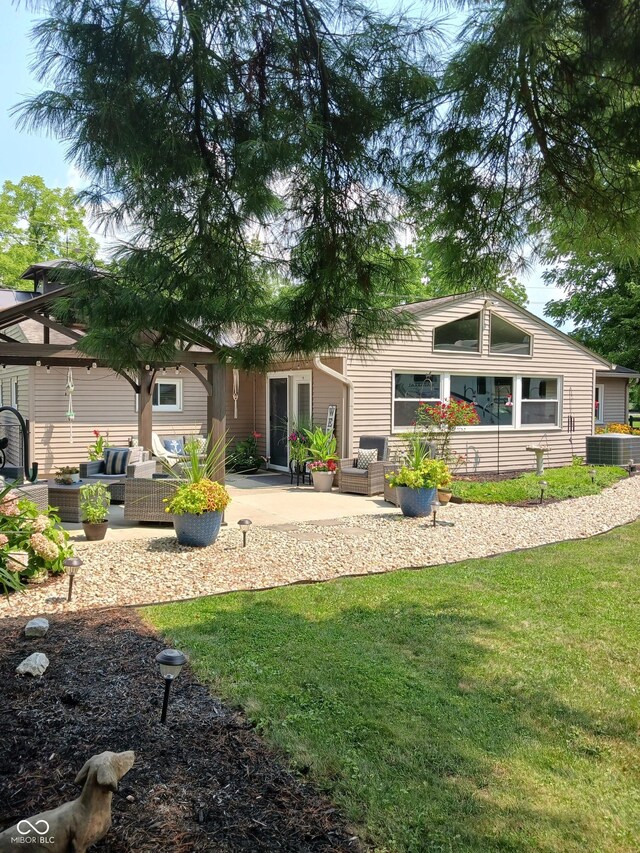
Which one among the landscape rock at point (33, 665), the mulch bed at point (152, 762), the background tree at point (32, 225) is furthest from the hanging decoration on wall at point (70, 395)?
the background tree at point (32, 225)

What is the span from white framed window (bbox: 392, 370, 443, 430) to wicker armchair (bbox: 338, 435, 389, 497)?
952 mm

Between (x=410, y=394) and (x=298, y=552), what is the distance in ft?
21.4

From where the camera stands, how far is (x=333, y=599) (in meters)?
5.12

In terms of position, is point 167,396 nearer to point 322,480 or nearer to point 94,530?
point 322,480

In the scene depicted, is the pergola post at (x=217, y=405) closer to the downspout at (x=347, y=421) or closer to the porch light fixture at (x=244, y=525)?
the porch light fixture at (x=244, y=525)

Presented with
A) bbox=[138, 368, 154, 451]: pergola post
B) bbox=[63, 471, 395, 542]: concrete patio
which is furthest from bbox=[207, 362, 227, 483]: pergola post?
bbox=[138, 368, 154, 451]: pergola post

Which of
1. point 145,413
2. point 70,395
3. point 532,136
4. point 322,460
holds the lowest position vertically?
point 322,460

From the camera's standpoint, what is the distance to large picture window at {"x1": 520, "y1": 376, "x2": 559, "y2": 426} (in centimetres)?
1430

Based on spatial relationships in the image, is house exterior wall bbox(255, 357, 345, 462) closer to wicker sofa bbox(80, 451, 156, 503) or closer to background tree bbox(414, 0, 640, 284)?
wicker sofa bbox(80, 451, 156, 503)

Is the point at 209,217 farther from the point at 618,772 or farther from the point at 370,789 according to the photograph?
the point at 618,772

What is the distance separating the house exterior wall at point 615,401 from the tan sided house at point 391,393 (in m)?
6.77

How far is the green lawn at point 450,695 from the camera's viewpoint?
2369 mm

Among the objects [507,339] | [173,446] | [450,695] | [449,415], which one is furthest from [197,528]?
[507,339]

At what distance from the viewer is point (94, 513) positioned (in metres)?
6.99
